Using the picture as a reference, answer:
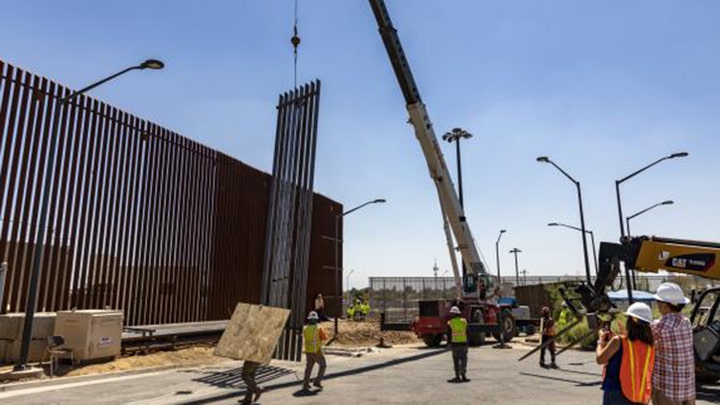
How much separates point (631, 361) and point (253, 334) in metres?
7.80

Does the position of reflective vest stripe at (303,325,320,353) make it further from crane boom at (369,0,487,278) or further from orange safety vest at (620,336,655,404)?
crane boom at (369,0,487,278)

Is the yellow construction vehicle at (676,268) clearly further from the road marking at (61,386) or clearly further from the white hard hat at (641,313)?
the road marking at (61,386)

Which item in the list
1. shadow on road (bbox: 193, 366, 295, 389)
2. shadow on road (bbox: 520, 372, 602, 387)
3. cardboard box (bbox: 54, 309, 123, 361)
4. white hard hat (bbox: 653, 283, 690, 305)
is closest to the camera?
white hard hat (bbox: 653, 283, 690, 305)

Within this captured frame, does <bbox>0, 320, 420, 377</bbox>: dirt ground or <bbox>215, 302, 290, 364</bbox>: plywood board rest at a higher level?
<bbox>215, 302, 290, 364</bbox>: plywood board

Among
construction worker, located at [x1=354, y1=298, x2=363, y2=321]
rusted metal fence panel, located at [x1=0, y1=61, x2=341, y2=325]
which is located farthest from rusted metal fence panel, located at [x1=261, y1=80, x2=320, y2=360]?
construction worker, located at [x1=354, y1=298, x2=363, y2=321]

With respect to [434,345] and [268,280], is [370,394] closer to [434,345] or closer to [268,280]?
[268,280]

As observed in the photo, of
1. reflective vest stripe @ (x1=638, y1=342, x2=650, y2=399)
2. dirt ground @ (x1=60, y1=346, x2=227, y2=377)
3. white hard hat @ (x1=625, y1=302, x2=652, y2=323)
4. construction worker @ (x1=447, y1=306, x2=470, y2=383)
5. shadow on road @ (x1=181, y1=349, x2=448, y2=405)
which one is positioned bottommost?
shadow on road @ (x1=181, y1=349, x2=448, y2=405)

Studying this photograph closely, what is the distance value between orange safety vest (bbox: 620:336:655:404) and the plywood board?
7021 mm

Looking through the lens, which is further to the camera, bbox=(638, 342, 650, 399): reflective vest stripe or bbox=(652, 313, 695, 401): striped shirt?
bbox=(652, 313, 695, 401): striped shirt

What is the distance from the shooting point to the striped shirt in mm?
5195

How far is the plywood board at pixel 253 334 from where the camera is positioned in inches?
401

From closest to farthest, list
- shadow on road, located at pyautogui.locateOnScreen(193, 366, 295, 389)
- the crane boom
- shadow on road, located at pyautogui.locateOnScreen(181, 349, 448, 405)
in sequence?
shadow on road, located at pyautogui.locateOnScreen(181, 349, 448, 405)
shadow on road, located at pyautogui.locateOnScreen(193, 366, 295, 389)
the crane boom

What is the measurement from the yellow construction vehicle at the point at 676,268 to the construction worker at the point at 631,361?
5.10m

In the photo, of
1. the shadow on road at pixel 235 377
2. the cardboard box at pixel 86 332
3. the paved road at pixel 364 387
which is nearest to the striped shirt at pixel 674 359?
the paved road at pixel 364 387
